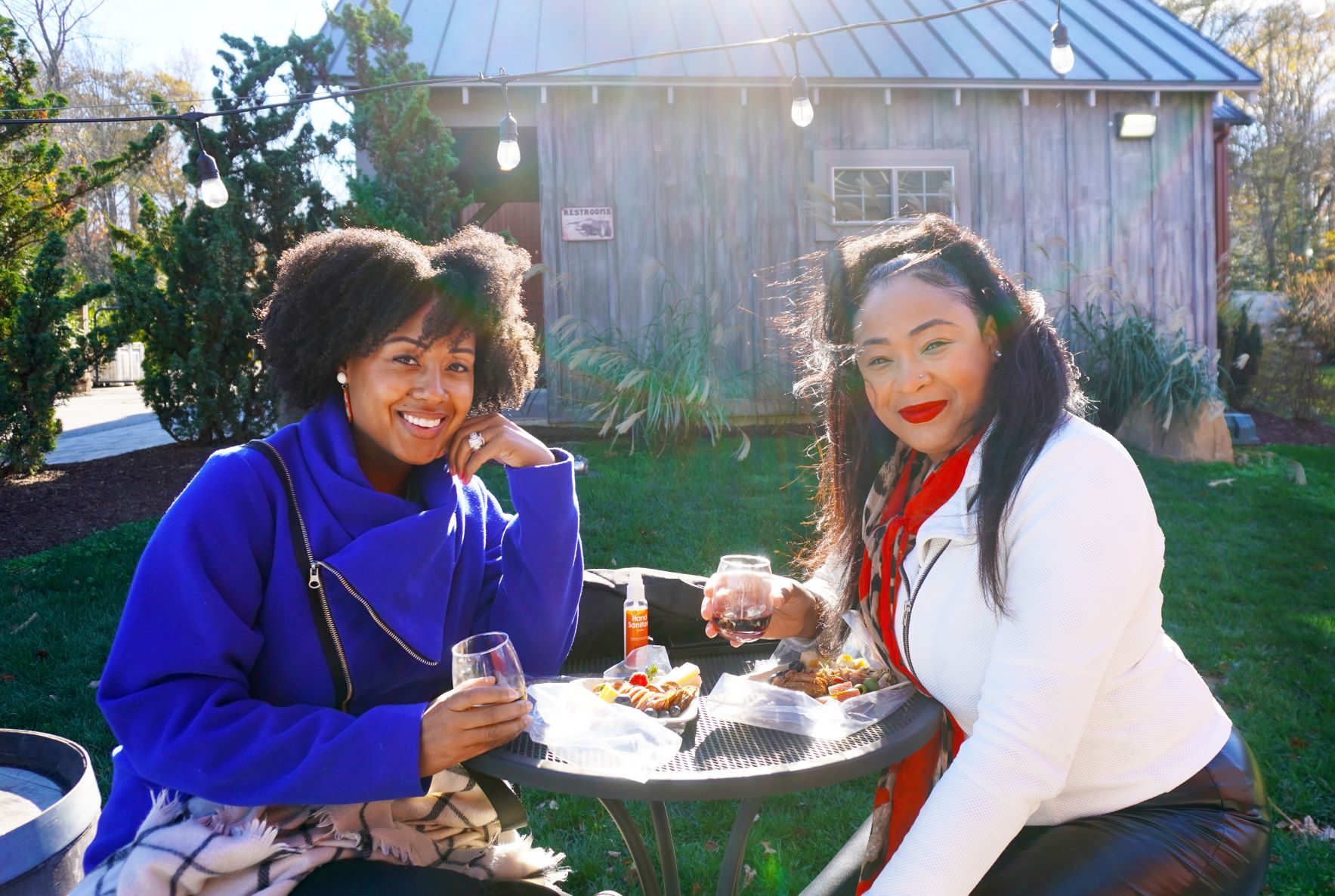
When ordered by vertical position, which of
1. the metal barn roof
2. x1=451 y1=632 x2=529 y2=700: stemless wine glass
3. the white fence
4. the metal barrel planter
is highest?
the metal barn roof

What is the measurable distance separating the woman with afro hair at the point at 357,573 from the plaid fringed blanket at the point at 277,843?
14mm

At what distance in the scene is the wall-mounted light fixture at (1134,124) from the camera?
32.1ft

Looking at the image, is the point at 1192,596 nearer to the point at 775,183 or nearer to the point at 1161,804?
the point at 1161,804

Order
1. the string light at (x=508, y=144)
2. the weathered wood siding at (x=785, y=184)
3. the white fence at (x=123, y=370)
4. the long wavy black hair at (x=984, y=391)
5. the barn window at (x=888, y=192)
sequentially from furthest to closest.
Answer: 1. the white fence at (x=123, y=370)
2. the barn window at (x=888, y=192)
3. the weathered wood siding at (x=785, y=184)
4. the string light at (x=508, y=144)
5. the long wavy black hair at (x=984, y=391)

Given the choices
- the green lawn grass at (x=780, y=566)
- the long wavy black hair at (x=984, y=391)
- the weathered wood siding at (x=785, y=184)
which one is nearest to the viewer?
the long wavy black hair at (x=984, y=391)

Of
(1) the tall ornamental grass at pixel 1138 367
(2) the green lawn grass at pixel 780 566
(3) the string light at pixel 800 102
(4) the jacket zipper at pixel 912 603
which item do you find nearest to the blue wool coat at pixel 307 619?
(4) the jacket zipper at pixel 912 603

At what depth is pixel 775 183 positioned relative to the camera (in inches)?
377

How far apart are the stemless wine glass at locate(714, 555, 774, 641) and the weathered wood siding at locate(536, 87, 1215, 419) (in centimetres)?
720

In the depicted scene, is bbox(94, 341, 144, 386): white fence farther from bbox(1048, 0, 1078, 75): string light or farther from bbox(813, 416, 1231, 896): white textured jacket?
bbox(813, 416, 1231, 896): white textured jacket

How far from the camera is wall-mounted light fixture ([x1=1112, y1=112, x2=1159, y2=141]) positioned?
978 cm

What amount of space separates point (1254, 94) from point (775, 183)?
5280 millimetres

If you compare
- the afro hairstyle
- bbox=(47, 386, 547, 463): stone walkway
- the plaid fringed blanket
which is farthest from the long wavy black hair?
bbox=(47, 386, 547, 463): stone walkway

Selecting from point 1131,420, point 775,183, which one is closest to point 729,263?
point 775,183

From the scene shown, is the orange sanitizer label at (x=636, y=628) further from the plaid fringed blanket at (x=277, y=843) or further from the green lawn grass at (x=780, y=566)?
the green lawn grass at (x=780, y=566)
